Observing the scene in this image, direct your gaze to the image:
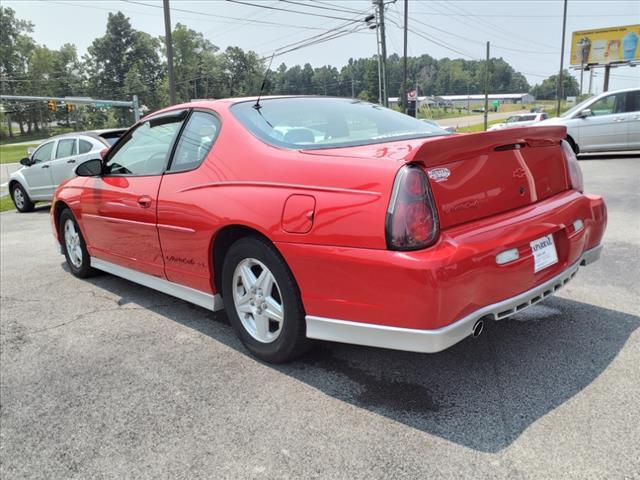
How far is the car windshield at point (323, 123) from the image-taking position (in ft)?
9.91

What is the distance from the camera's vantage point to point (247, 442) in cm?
234

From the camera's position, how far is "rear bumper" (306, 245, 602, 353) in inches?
89.5

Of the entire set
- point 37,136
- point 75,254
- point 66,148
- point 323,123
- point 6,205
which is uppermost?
point 323,123

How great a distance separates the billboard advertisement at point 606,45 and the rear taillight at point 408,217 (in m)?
44.3

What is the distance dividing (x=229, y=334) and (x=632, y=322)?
2.62 m

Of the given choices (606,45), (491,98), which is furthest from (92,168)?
(491,98)

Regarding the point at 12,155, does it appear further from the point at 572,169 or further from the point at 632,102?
the point at 572,169

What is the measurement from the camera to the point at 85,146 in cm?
1020

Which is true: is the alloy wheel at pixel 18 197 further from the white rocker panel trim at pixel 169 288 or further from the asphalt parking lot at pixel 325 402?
the asphalt parking lot at pixel 325 402

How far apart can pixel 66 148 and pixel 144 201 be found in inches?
319

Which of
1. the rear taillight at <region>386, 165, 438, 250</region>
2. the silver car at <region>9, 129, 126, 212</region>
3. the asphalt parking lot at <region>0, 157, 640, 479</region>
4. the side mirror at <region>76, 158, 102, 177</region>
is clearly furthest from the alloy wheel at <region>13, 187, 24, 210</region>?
the rear taillight at <region>386, 165, 438, 250</region>

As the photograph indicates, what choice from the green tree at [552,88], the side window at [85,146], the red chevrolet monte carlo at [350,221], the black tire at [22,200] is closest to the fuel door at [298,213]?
the red chevrolet monte carlo at [350,221]

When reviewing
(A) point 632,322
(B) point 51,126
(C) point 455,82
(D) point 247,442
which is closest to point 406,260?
(D) point 247,442

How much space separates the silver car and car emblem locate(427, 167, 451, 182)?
8733 millimetres
